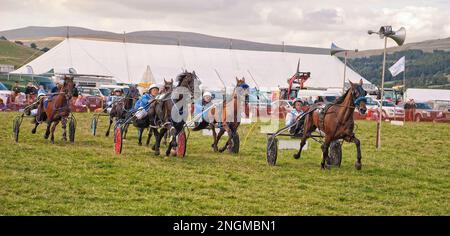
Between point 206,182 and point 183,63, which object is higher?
point 183,63

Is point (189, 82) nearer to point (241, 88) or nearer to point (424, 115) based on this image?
point (241, 88)

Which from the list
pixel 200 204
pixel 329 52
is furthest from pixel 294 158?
pixel 329 52

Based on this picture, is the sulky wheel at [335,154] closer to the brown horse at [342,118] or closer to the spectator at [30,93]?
the brown horse at [342,118]

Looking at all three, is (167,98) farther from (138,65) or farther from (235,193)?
(138,65)

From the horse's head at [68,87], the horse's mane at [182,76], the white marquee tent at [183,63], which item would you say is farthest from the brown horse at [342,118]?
the white marquee tent at [183,63]

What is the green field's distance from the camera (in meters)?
10.2

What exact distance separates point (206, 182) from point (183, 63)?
40796 mm

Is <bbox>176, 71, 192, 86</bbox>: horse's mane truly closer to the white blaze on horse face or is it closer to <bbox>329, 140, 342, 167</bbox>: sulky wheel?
the white blaze on horse face

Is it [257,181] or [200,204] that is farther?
[257,181]

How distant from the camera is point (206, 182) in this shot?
41.9 ft

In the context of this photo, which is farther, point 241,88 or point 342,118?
point 241,88

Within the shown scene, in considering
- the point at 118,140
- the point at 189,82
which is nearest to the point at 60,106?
the point at 118,140

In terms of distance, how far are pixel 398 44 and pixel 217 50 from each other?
1391 inches

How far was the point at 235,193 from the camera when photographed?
11.6 meters
